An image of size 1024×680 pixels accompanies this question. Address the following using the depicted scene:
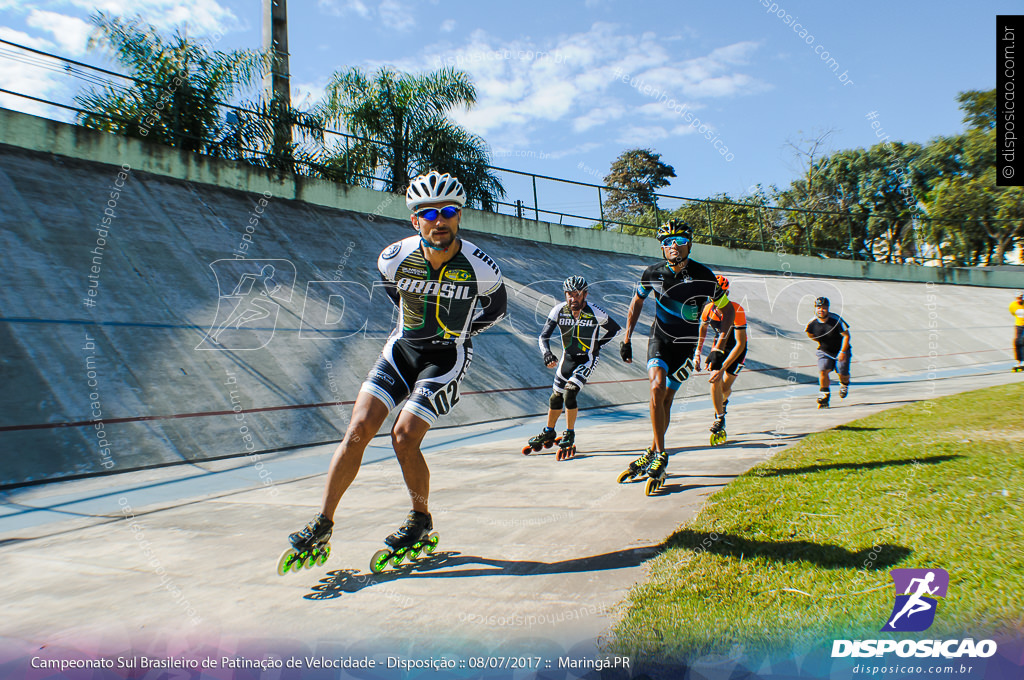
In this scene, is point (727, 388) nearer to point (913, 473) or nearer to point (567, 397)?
point (567, 397)

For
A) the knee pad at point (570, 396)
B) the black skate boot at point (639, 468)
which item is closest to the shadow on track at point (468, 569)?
the black skate boot at point (639, 468)

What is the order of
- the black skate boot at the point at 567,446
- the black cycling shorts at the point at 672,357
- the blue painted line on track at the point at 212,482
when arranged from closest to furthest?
the blue painted line on track at the point at 212,482 → the black cycling shorts at the point at 672,357 → the black skate boot at the point at 567,446

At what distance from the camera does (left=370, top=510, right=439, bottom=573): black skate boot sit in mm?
3182

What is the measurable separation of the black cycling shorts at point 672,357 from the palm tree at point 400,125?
1229 cm

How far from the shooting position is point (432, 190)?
350 centimetres

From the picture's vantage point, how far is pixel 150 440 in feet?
20.7

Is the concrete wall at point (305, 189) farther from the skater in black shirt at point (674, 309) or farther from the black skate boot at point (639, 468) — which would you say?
the black skate boot at point (639, 468)

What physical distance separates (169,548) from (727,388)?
20.5 ft

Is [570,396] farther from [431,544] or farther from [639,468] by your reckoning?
[431,544]

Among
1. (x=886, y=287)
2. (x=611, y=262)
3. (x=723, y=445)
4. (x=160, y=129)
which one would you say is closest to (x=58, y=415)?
(x=723, y=445)

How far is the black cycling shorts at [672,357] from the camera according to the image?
5.06 m

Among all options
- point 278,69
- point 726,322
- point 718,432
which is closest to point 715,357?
point 726,322

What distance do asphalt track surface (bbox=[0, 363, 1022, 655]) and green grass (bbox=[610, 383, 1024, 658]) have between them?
269mm

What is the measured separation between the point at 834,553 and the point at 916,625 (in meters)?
0.75
